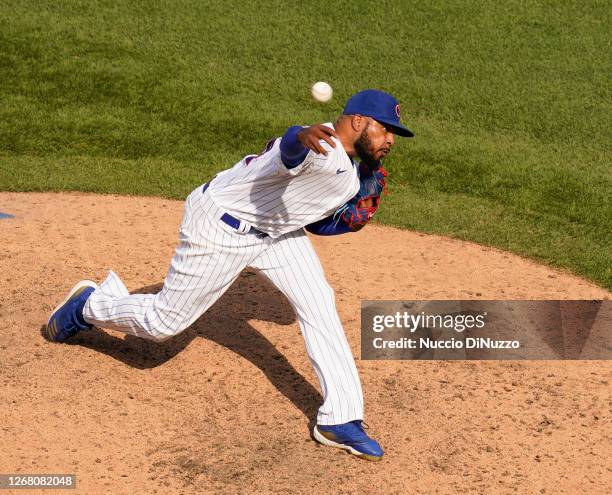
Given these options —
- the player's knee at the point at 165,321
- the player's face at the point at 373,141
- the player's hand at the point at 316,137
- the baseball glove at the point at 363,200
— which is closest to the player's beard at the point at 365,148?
the player's face at the point at 373,141

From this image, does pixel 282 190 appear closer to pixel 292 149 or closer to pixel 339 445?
pixel 292 149

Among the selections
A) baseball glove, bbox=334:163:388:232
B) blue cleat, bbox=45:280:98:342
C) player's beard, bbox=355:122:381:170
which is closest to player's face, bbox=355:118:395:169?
player's beard, bbox=355:122:381:170

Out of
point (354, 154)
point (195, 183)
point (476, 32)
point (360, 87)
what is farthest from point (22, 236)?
point (476, 32)

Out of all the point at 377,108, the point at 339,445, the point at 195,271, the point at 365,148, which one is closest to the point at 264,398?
the point at 339,445

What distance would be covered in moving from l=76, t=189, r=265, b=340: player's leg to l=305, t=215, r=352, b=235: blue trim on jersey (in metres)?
0.32

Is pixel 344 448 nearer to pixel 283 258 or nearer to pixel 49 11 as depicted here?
pixel 283 258

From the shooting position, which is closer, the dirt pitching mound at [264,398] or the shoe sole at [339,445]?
the dirt pitching mound at [264,398]

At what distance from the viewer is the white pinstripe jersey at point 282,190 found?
480 centimetres

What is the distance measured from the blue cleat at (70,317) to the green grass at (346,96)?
2.69 metres

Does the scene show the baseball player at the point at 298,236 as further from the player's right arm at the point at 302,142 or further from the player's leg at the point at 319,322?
the player's right arm at the point at 302,142

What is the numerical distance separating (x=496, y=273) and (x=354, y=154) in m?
2.67

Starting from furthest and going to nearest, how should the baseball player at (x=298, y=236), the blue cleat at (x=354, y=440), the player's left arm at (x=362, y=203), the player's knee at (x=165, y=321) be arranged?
1. the player's knee at (x=165, y=321)
2. the player's left arm at (x=362, y=203)
3. the blue cleat at (x=354, y=440)
4. the baseball player at (x=298, y=236)

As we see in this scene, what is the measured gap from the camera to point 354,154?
4.96 m

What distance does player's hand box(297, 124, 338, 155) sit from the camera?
437cm
